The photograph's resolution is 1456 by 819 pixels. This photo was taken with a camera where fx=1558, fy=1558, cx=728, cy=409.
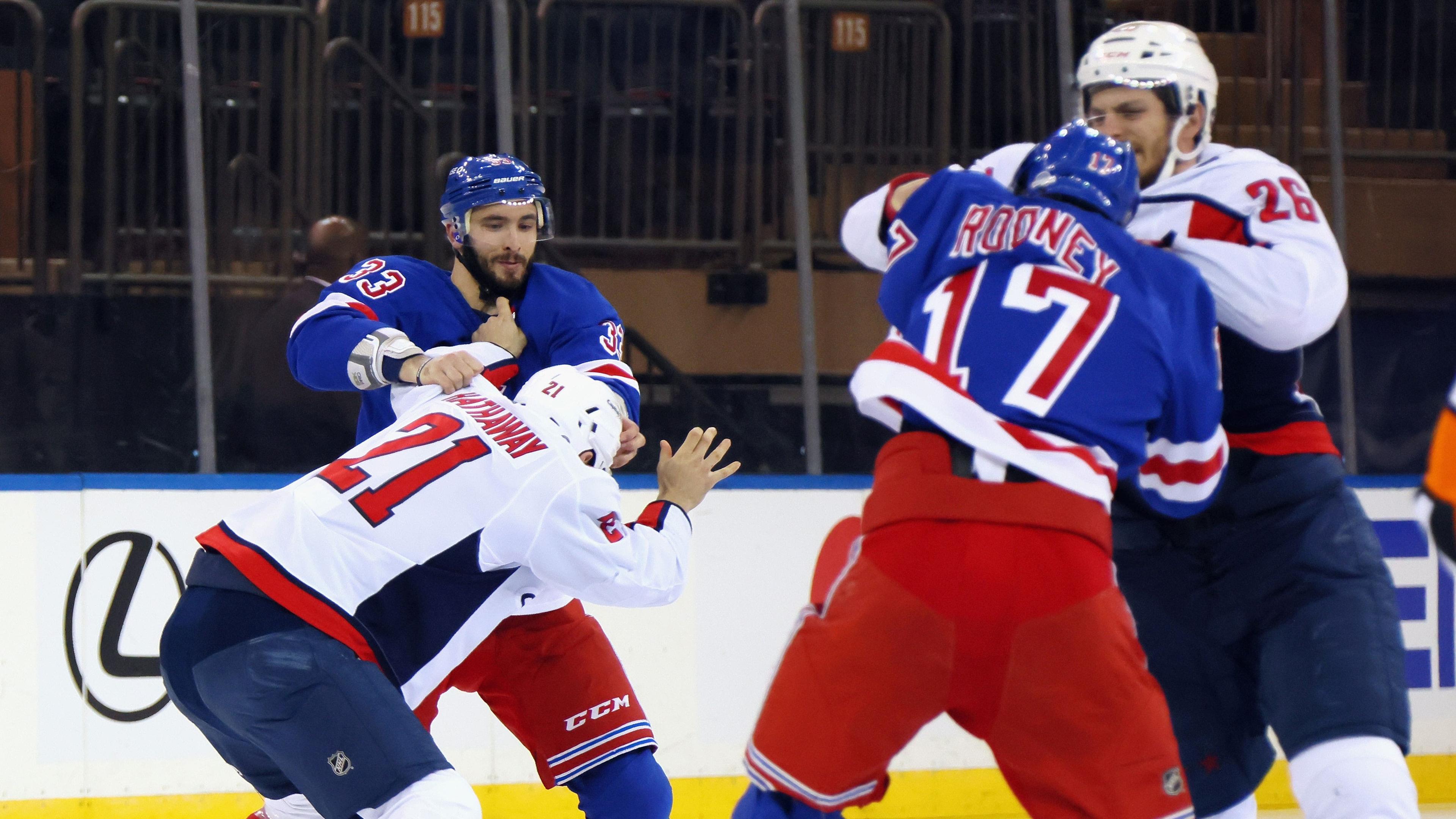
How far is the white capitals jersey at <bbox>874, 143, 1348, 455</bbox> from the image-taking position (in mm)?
2020

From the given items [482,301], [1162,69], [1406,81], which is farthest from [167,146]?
[1406,81]

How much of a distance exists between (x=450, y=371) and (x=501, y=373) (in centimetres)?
27

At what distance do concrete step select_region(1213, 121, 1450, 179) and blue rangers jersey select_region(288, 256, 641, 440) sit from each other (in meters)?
3.09

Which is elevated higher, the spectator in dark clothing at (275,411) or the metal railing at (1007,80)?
the metal railing at (1007,80)

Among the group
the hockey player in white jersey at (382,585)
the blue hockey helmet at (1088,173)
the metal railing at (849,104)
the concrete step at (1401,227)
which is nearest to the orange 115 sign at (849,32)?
the metal railing at (849,104)

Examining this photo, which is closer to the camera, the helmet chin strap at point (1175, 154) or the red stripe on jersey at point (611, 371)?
the helmet chin strap at point (1175, 154)

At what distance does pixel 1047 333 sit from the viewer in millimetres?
1769

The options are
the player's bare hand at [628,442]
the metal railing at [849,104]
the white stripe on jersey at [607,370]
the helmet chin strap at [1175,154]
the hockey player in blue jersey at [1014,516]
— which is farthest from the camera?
the metal railing at [849,104]

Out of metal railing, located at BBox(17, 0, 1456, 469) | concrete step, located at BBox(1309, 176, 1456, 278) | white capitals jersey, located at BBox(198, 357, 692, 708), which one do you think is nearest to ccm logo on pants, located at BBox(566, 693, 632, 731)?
white capitals jersey, located at BBox(198, 357, 692, 708)

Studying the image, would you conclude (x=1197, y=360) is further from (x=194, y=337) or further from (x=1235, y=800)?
(x=194, y=337)

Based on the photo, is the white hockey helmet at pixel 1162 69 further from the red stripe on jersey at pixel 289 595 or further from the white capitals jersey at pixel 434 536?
the red stripe on jersey at pixel 289 595

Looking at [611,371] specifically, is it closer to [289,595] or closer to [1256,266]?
[289,595]

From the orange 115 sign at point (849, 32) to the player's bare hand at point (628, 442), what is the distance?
106 inches

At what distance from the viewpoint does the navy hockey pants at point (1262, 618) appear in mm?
2016
